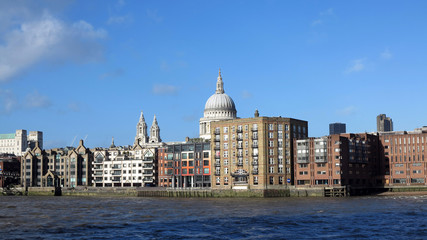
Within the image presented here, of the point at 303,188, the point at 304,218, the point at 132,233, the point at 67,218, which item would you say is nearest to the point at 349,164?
the point at 303,188

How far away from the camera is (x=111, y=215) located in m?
92.2

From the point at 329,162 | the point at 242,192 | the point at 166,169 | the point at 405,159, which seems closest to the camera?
the point at 329,162

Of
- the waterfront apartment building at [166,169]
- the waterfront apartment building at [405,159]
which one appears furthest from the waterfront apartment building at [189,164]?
the waterfront apartment building at [405,159]

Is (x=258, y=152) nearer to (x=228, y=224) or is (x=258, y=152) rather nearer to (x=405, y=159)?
(x=405, y=159)

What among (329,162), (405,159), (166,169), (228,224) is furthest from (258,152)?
(228,224)

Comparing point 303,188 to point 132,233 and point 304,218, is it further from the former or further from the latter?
point 132,233

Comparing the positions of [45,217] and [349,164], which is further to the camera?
[349,164]

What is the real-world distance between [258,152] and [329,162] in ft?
66.3

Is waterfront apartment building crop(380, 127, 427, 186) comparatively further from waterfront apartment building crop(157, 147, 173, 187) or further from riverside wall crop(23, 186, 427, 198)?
waterfront apartment building crop(157, 147, 173, 187)

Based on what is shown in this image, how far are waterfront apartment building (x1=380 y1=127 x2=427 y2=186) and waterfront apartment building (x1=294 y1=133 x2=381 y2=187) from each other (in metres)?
13.8

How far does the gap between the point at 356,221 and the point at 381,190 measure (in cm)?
10012

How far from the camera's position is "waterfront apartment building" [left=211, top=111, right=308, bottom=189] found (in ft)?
535

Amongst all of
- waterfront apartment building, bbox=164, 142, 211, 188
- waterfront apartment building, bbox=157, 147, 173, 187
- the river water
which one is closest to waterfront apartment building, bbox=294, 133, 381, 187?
waterfront apartment building, bbox=164, 142, 211, 188

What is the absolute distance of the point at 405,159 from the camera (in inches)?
6875
